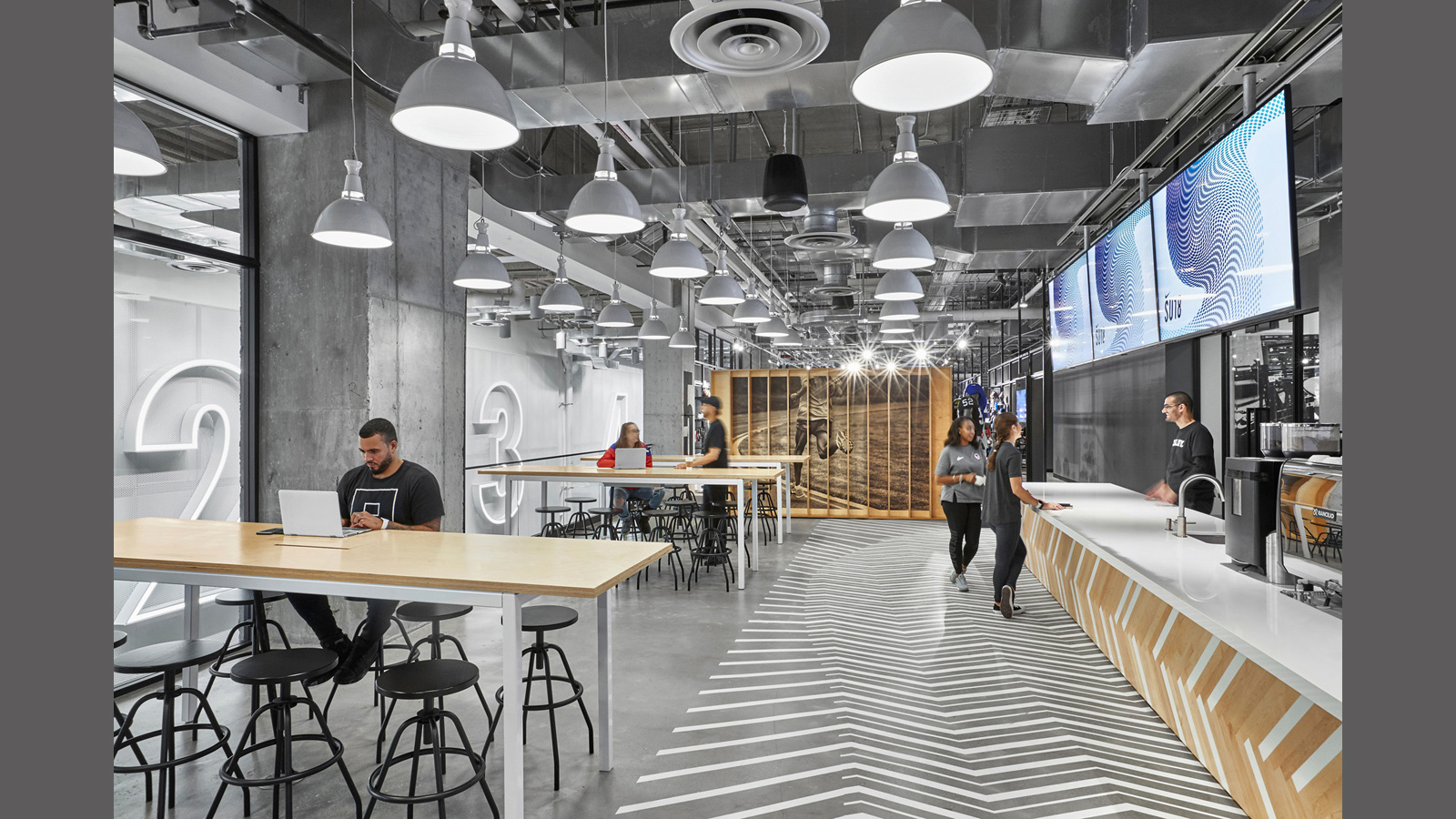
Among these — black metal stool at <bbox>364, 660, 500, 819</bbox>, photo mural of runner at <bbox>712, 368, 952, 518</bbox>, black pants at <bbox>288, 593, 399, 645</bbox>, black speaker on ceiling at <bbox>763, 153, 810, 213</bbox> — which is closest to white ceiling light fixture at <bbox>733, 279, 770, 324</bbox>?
black speaker on ceiling at <bbox>763, 153, 810, 213</bbox>

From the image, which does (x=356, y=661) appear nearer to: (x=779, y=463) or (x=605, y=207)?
(x=605, y=207)

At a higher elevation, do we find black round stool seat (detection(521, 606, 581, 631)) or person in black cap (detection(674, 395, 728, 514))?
person in black cap (detection(674, 395, 728, 514))

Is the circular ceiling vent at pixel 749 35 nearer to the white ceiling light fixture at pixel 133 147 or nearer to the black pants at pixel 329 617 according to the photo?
the white ceiling light fixture at pixel 133 147

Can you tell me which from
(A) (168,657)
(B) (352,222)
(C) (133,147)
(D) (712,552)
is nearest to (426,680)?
(A) (168,657)

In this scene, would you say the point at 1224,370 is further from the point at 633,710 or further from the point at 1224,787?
the point at 633,710

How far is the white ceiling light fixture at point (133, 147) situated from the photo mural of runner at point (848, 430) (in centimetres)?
905

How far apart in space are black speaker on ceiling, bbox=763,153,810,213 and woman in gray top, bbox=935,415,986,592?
9.28ft

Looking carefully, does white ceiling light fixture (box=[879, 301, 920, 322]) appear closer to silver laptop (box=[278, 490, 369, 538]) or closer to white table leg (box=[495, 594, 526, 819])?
silver laptop (box=[278, 490, 369, 538])

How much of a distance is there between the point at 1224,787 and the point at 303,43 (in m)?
6.09

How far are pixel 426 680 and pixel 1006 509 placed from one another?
183 inches

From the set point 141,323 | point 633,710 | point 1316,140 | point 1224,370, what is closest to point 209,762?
point 633,710

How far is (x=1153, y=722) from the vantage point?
4.09m

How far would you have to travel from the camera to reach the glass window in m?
4.74

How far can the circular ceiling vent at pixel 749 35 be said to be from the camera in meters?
2.51
